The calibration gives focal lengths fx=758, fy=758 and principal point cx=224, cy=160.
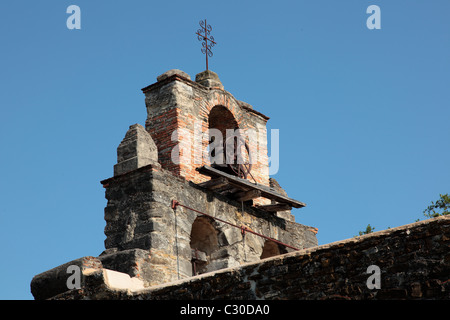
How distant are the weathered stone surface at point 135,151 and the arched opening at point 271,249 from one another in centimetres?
249

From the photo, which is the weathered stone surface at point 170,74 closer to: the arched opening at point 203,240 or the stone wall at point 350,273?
the arched opening at point 203,240

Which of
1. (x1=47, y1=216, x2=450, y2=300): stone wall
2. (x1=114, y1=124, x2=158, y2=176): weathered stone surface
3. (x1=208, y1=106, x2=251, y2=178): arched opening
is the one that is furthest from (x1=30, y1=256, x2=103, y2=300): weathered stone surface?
(x1=208, y1=106, x2=251, y2=178): arched opening

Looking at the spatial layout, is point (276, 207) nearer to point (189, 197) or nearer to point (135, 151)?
point (189, 197)

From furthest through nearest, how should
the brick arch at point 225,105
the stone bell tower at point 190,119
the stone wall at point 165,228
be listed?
the brick arch at point 225,105 < the stone bell tower at point 190,119 < the stone wall at point 165,228

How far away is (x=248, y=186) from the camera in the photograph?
35.9 feet

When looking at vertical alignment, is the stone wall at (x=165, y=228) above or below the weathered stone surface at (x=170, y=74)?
below

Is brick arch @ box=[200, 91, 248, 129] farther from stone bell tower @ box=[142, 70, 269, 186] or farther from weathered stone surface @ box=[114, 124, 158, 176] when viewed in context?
weathered stone surface @ box=[114, 124, 158, 176]

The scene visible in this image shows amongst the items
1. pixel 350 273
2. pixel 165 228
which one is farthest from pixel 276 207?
pixel 350 273

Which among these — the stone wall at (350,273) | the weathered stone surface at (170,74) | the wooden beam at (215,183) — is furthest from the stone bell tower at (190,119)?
the stone wall at (350,273)

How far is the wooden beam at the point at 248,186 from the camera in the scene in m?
10.5

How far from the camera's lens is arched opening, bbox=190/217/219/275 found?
10.5 metres

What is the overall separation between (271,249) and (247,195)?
4.10 ft
